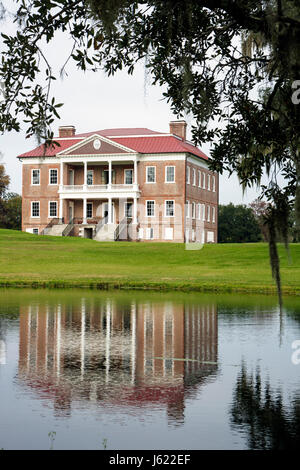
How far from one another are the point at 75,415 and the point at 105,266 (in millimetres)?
28382

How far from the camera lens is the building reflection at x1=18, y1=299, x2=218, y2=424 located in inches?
311

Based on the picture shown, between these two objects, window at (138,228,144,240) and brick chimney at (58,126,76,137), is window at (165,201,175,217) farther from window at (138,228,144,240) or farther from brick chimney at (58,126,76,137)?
brick chimney at (58,126,76,137)

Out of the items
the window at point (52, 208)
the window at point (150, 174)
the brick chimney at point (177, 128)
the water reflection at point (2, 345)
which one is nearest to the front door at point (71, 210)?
the window at point (52, 208)

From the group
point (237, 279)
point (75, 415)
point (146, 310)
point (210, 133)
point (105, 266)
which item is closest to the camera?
point (75, 415)

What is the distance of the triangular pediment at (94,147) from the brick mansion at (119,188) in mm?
96

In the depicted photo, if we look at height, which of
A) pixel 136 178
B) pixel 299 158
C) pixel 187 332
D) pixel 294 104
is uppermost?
pixel 136 178

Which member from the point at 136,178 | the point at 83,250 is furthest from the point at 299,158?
the point at 136,178

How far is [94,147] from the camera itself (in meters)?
69.9

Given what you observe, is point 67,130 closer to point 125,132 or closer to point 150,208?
point 125,132

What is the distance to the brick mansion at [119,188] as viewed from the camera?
67.9m

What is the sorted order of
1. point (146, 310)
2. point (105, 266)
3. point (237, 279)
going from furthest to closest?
point (105, 266) → point (237, 279) → point (146, 310)

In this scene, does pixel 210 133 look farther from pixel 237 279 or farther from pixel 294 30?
pixel 237 279

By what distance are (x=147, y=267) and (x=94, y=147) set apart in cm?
3675

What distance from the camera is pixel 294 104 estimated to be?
28.4 feet
